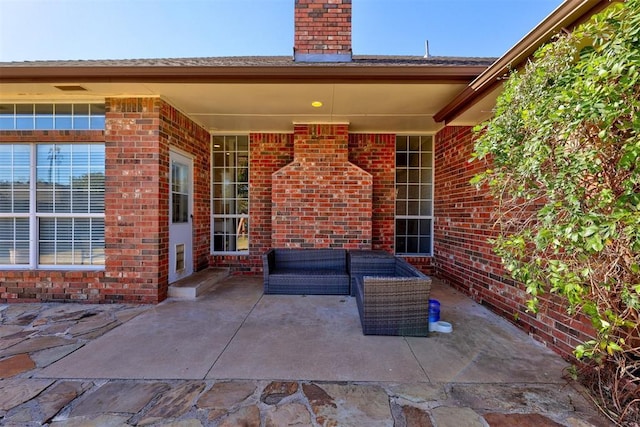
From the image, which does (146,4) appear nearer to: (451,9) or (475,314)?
(451,9)

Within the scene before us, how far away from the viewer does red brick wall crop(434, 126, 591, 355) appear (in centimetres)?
269

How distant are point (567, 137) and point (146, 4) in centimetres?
747

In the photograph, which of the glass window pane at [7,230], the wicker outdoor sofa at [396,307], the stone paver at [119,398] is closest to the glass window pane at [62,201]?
the glass window pane at [7,230]

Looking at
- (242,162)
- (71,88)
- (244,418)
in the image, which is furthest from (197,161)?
(244,418)

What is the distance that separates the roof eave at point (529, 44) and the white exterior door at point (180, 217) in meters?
4.44

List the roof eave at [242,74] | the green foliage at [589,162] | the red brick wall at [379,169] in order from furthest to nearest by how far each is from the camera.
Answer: the red brick wall at [379,169] → the roof eave at [242,74] → the green foliage at [589,162]

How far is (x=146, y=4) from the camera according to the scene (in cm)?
555

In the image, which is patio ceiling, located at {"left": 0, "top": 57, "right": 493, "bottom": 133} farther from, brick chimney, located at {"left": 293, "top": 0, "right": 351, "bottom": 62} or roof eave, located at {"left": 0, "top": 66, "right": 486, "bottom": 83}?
brick chimney, located at {"left": 293, "top": 0, "right": 351, "bottom": 62}

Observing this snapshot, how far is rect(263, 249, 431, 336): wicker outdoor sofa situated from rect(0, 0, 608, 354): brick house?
0.42 meters

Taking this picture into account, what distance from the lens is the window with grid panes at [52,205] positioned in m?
4.04

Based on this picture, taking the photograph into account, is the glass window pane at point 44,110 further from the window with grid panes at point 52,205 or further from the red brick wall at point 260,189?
the red brick wall at point 260,189

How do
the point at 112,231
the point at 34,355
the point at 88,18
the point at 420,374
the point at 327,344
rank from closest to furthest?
1. the point at 420,374
2. the point at 34,355
3. the point at 327,344
4. the point at 112,231
5. the point at 88,18

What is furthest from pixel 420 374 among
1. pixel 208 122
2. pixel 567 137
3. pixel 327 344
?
pixel 208 122

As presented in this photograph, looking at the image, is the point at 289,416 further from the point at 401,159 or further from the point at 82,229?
the point at 401,159
